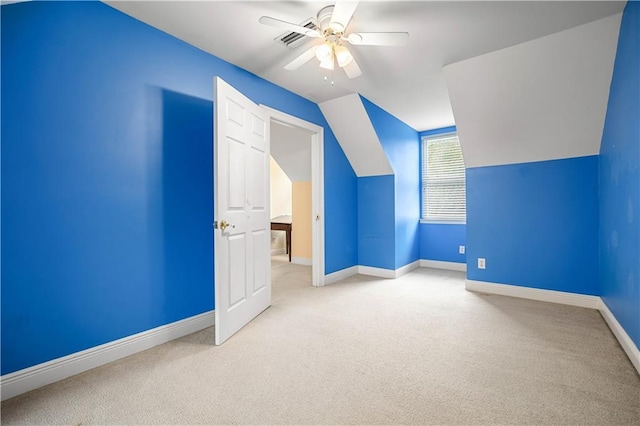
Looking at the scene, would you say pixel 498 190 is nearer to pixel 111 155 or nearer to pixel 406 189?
pixel 406 189

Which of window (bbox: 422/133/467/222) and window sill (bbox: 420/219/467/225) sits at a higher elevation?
window (bbox: 422/133/467/222)

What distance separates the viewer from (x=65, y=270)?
5.79 ft

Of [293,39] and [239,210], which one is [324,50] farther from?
[239,210]

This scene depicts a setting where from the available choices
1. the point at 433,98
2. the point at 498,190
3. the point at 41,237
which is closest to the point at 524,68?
the point at 433,98

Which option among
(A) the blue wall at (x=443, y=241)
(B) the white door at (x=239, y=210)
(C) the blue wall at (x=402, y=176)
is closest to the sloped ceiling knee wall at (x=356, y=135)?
(C) the blue wall at (x=402, y=176)

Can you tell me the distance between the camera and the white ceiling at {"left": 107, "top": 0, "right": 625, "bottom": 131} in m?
1.95

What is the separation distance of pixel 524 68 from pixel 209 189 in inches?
122

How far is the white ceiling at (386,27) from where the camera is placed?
6.40 ft

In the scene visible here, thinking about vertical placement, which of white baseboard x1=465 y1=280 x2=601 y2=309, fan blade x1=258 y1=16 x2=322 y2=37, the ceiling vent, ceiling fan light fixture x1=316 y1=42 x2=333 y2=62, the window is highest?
the ceiling vent

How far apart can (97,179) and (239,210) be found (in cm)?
99

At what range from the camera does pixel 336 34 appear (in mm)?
2031

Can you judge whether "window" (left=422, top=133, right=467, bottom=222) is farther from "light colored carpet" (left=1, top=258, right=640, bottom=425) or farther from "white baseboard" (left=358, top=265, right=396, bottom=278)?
"light colored carpet" (left=1, top=258, right=640, bottom=425)

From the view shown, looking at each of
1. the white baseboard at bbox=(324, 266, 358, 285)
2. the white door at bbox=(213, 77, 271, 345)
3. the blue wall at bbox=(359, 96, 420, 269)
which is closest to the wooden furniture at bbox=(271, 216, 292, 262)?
the white baseboard at bbox=(324, 266, 358, 285)

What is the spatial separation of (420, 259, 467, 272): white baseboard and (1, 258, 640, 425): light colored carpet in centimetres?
191
